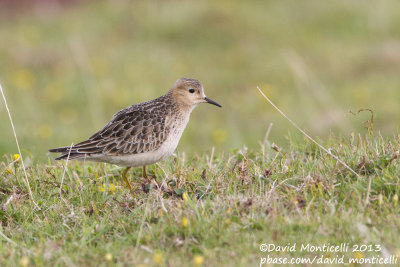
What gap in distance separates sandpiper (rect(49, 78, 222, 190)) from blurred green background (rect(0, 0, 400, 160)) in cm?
413

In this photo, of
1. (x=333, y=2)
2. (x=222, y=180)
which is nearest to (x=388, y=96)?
(x=333, y=2)

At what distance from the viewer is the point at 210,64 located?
18094 millimetres

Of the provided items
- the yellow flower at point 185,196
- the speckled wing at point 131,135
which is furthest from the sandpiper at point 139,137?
the yellow flower at point 185,196

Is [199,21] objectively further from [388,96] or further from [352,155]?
[352,155]

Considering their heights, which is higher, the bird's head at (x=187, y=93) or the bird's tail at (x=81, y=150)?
the bird's head at (x=187, y=93)

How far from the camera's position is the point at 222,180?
652cm

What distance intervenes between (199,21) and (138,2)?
9.91 feet

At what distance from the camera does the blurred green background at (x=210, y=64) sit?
14.0 meters

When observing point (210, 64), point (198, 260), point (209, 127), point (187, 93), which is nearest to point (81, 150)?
point (187, 93)

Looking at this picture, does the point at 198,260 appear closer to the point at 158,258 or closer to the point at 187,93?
the point at 158,258

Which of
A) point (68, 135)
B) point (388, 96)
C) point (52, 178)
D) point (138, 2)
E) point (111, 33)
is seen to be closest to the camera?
point (52, 178)

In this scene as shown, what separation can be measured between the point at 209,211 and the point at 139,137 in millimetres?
1969

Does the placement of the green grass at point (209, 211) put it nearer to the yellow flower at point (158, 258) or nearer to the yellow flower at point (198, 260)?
the yellow flower at point (158, 258)

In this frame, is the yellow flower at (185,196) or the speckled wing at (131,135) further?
the speckled wing at (131,135)
